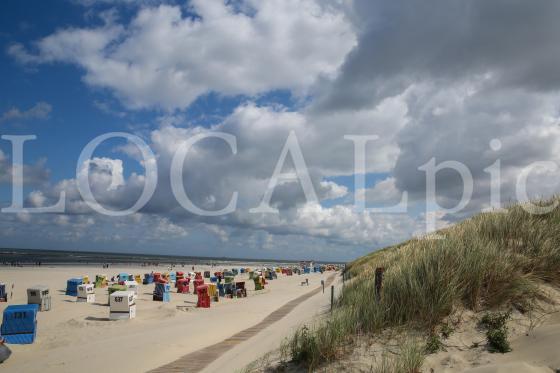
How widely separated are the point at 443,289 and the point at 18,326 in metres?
15.5

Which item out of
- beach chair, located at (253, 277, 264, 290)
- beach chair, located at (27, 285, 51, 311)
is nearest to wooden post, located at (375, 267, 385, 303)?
beach chair, located at (27, 285, 51, 311)

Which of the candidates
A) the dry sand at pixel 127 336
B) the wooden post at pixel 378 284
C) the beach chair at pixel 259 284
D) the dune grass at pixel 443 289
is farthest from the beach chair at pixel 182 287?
the wooden post at pixel 378 284

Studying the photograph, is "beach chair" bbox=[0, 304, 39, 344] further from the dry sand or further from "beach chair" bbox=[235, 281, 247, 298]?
"beach chair" bbox=[235, 281, 247, 298]

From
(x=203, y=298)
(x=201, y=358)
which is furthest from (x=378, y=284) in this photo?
(x=203, y=298)

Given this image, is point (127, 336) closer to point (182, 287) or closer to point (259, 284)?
point (182, 287)

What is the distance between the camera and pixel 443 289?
616 cm

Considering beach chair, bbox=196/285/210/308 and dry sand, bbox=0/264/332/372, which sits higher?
dry sand, bbox=0/264/332/372

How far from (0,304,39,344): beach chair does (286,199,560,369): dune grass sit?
12887mm

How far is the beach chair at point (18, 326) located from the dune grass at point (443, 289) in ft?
42.3

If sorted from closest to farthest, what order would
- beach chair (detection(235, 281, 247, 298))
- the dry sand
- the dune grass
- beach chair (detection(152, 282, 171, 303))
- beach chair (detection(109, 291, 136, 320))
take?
the dune grass
the dry sand
beach chair (detection(109, 291, 136, 320))
beach chair (detection(152, 282, 171, 303))
beach chair (detection(235, 281, 247, 298))

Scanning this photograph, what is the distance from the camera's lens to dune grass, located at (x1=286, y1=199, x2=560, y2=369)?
5859 mm

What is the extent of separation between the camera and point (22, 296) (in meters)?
29.0

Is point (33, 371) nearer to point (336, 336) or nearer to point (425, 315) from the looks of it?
point (336, 336)

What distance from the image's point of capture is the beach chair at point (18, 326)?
14445 millimetres
